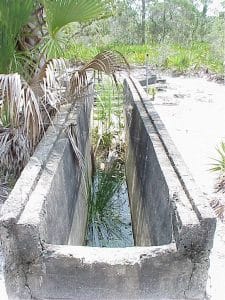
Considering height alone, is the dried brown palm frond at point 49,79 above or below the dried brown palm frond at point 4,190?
above

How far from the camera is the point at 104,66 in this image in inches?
164

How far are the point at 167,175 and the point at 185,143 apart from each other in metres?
3.87

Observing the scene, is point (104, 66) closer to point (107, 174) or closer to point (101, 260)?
point (101, 260)

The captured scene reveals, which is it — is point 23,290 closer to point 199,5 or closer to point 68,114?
point 68,114

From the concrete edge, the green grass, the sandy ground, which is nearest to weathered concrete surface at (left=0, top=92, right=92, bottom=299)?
the concrete edge

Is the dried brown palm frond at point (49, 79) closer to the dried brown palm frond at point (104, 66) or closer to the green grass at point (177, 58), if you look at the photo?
the dried brown palm frond at point (104, 66)

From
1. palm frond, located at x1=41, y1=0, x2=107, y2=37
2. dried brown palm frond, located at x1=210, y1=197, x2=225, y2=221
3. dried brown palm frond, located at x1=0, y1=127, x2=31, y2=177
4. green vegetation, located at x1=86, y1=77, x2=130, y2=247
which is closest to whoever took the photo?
palm frond, located at x1=41, y1=0, x2=107, y2=37

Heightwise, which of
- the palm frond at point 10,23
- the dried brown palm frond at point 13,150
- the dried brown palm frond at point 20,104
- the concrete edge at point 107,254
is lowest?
the concrete edge at point 107,254

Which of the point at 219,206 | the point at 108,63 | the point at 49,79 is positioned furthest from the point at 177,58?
the point at 49,79

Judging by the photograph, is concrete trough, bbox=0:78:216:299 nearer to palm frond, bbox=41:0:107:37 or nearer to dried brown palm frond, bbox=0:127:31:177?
dried brown palm frond, bbox=0:127:31:177

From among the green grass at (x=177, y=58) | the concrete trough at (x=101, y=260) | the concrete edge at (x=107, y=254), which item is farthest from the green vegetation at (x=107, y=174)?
the green grass at (x=177, y=58)

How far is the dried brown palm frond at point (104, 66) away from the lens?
4188mm

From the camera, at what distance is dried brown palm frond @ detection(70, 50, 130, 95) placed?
4188 mm

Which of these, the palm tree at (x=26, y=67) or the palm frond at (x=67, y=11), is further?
the palm frond at (x=67, y=11)
